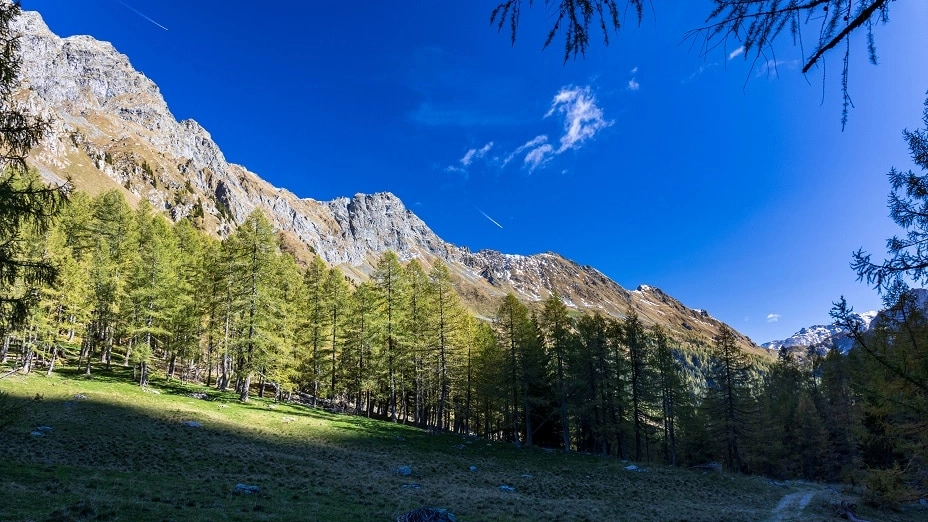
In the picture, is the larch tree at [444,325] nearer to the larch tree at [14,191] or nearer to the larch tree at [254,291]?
the larch tree at [254,291]

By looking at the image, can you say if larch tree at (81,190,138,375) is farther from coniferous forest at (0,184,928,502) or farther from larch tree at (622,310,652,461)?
larch tree at (622,310,652,461)

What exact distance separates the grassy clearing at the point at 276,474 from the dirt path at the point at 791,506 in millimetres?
205

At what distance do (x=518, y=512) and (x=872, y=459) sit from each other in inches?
2016

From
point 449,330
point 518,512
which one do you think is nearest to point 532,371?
point 449,330

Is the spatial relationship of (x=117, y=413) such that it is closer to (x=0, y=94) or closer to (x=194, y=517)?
(x=194, y=517)

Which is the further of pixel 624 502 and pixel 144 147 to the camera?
pixel 144 147

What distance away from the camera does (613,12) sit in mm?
3844

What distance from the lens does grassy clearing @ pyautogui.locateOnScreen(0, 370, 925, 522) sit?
11266mm

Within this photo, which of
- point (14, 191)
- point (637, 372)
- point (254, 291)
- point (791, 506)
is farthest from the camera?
point (637, 372)

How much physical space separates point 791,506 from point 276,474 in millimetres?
25958

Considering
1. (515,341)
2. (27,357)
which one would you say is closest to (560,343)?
(515,341)

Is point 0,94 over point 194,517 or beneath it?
over

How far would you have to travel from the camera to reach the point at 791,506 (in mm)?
22141

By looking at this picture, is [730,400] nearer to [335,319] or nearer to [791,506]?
[791,506]
